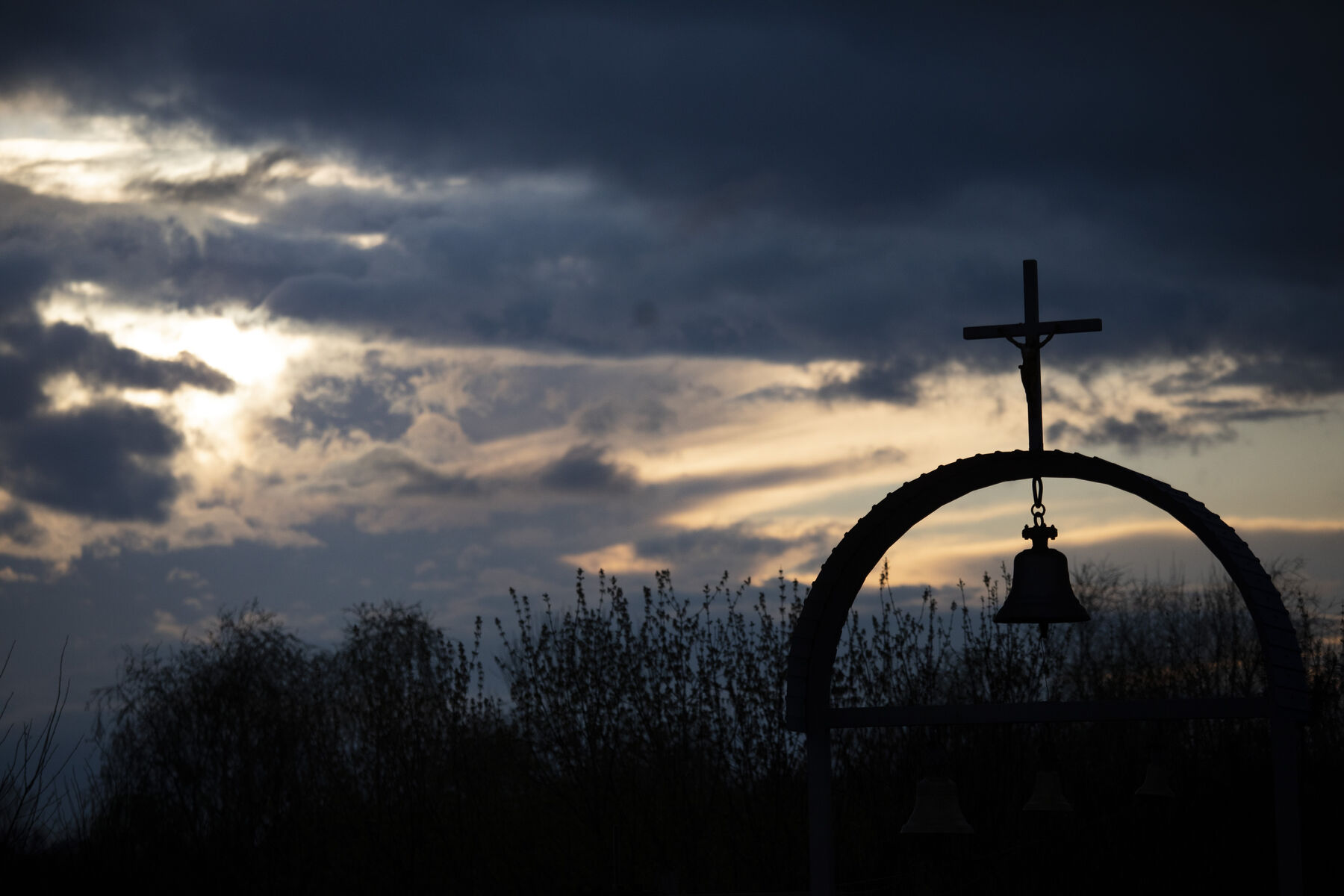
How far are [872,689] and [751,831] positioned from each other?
156 cm

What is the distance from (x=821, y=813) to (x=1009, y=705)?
3.05ft

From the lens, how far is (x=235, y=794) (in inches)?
445

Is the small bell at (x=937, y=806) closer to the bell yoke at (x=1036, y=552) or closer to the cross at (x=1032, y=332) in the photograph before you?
the bell yoke at (x=1036, y=552)

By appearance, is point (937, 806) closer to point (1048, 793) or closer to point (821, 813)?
point (821, 813)

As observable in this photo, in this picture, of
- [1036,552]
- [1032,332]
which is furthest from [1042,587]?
[1032,332]

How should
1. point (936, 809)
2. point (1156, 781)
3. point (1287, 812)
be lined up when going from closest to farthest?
point (1287, 812) → point (936, 809) → point (1156, 781)

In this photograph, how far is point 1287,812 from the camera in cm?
471

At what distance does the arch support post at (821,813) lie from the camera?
523 centimetres

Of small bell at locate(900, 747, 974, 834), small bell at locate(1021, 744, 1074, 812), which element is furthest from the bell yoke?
small bell at locate(1021, 744, 1074, 812)

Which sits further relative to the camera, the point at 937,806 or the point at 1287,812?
the point at 937,806

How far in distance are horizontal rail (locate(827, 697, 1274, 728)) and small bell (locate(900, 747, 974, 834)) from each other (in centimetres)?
36

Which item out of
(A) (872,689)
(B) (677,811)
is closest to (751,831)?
(B) (677,811)

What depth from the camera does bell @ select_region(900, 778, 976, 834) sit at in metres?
5.46

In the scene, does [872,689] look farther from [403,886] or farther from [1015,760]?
[403,886]
